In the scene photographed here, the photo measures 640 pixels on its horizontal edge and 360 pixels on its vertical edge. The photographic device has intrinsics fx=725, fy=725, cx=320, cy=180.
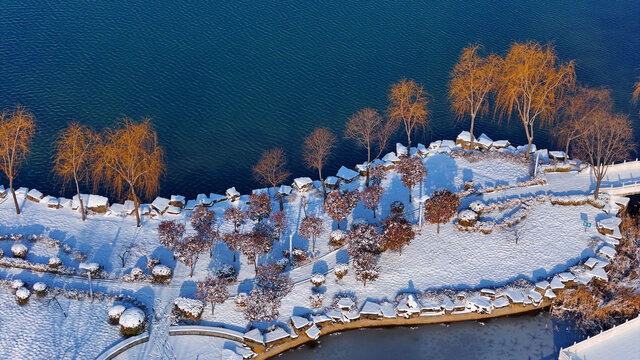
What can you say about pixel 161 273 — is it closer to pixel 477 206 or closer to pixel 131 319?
pixel 131 319

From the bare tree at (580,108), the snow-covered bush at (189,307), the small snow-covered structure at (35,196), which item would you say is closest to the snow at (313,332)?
the snow-covered bush at (189,307)

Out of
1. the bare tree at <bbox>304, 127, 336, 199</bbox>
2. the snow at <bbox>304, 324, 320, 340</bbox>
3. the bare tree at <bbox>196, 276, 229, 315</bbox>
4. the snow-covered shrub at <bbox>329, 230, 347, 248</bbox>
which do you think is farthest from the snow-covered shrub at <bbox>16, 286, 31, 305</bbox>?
the bare tree at <bbox>304, 127, 336, 199</bbox>

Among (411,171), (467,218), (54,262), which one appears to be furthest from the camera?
(411,171)

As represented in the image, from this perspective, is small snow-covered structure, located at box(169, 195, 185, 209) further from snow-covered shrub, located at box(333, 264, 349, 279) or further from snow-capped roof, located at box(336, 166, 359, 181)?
snow-covered shrub, located at box(333, 264, 349, 279)

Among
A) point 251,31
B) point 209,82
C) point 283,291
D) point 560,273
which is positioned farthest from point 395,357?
point 251,31

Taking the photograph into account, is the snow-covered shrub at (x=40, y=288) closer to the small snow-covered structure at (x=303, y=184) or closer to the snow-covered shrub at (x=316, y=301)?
the snow-covered shrub at (x=316, y=301)

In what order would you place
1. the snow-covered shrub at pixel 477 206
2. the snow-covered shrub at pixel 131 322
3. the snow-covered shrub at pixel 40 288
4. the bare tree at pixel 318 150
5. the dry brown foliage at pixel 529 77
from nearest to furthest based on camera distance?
1. the snow-covered shrub at pixel 131 322
2. the snow-covered shrub at pixel 40 288
3. the snow-covered shrub at pixel 477 206
4. the bare tree at pixel 318 150
5. the dry brown foliage at pixel 529 77

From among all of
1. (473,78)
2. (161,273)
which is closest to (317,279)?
(161,273)
